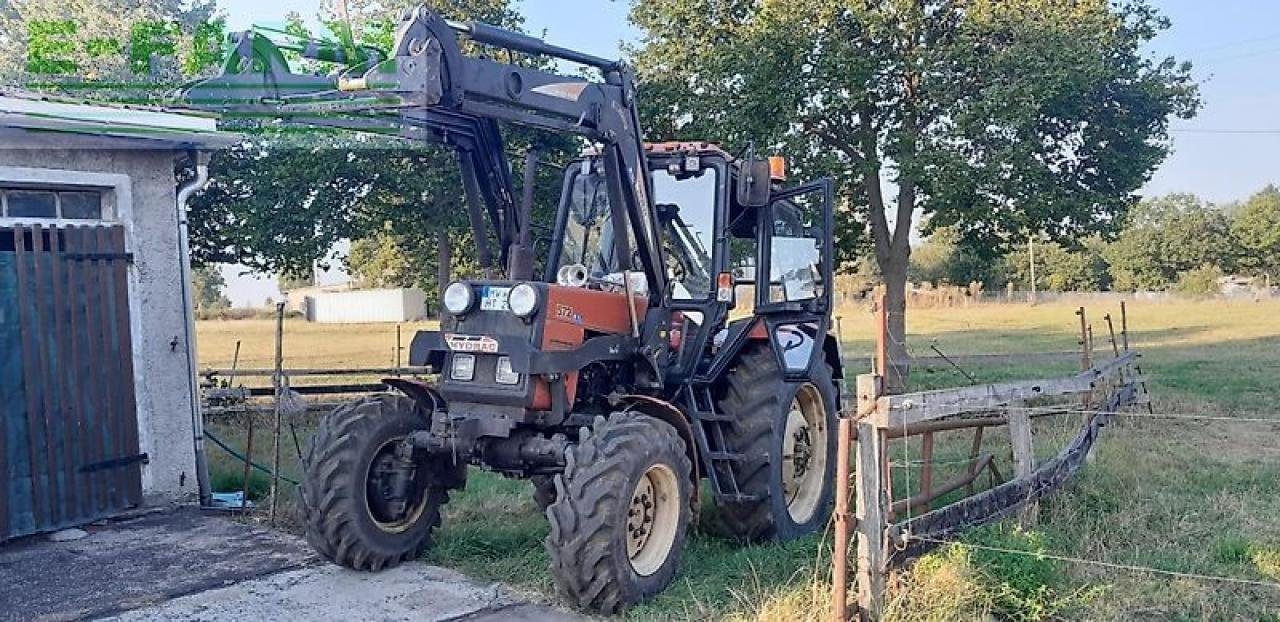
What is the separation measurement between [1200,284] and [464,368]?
54.5 metres

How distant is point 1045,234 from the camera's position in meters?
16.2

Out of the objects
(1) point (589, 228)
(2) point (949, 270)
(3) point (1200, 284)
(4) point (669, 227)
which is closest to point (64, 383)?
(1) point (589, 228)

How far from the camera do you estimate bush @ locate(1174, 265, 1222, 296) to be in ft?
168

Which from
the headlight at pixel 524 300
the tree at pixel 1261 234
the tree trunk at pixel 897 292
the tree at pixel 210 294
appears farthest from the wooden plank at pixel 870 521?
the tree at pixel 1261 234

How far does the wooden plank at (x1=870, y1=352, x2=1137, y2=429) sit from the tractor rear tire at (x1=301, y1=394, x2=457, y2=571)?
293cm

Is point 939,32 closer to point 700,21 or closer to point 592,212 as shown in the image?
point 700,21

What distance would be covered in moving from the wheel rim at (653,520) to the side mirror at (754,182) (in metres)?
2.06

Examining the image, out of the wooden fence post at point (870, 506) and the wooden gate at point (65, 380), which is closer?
the wooden fence post at point (870, 506)

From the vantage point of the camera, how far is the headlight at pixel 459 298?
5.90m

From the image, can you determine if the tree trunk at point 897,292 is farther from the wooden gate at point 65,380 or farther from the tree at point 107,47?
the wooden gate at point 65,380

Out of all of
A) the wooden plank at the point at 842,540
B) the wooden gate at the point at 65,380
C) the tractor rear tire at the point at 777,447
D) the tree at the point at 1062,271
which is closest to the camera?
the wooden plank at the point at 842,540

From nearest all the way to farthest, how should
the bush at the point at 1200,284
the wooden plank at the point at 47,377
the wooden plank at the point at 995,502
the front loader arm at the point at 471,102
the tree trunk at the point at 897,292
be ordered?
the wooden plank at the point at 995,502 < the front loader arm at the point at 471,102 < the wooden plank at the point at 47,377 < the tree trunk at the point at 897,292 < the bush at the point at 1200,284

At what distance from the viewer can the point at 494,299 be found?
19.2 feet

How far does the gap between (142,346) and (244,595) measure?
3132 mm
